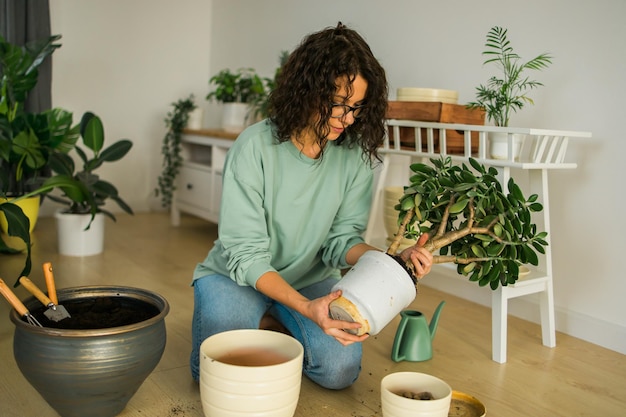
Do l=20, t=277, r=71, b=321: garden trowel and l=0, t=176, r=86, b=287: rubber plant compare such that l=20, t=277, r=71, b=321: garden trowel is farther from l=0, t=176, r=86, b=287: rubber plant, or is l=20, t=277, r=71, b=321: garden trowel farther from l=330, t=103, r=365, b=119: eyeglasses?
l=330, t=103, r=365, b=119: eyeglasses

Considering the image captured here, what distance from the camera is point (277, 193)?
5.55ft

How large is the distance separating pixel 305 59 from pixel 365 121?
0.22 metres

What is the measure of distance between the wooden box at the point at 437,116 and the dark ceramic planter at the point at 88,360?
1243 mm

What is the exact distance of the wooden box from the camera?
2.29 m

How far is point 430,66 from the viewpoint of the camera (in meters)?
2.86

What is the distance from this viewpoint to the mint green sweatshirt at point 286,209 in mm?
1604

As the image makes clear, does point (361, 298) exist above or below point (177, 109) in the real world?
below

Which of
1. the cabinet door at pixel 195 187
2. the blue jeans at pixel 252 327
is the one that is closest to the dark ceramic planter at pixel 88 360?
the blue jeans at pixel 252 327

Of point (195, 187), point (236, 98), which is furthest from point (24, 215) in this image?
point (236, 98)

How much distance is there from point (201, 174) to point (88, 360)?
2468 mm

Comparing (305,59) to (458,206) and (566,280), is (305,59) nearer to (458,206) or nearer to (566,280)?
(458,206)

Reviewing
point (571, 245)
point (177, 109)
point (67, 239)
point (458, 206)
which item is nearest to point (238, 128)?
point (177, 109)

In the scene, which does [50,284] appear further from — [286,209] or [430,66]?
[430,66]

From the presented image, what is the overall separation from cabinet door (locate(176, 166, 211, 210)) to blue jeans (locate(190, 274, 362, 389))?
1.94 metres
